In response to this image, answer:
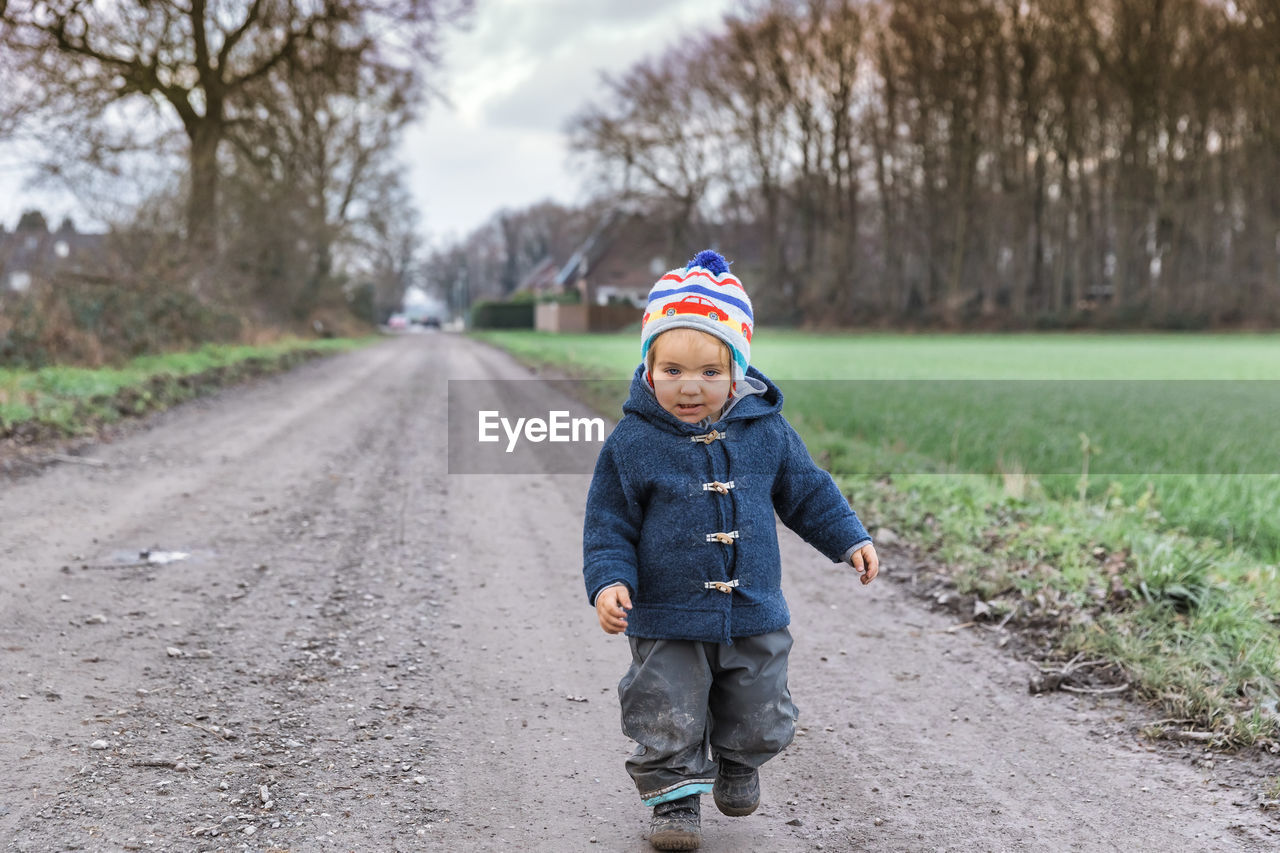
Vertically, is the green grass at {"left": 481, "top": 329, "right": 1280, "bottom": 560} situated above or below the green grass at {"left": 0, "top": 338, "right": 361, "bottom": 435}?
below

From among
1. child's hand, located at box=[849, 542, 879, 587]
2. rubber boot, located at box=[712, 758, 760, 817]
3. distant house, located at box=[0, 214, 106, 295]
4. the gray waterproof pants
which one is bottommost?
rubber boot, located at box=[712, 758, 760, 817]

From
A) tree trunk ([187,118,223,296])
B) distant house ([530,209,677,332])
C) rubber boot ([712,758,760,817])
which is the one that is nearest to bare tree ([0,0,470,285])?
tree trunk ([187,118,223,296])

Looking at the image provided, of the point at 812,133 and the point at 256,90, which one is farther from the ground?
the point at 812,133

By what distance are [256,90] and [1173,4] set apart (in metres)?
34.6

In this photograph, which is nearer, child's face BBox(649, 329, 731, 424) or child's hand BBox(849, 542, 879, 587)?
child's face BBox(649, 329, 731, 424)

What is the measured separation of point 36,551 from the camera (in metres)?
5.95

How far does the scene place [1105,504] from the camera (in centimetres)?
706

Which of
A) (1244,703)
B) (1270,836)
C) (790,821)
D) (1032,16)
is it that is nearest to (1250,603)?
(1244,703)

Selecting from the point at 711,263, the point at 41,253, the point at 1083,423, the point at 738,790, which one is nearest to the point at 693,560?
the point at 738,790

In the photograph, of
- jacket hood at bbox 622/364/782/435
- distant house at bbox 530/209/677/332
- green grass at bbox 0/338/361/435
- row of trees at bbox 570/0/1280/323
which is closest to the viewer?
jacket hood at bbox 622/364/782/435

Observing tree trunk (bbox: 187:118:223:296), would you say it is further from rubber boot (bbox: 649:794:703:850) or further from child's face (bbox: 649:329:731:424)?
rubber boot (bbox: 649:794:703:850)

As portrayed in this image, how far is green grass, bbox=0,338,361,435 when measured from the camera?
1063 centimetres

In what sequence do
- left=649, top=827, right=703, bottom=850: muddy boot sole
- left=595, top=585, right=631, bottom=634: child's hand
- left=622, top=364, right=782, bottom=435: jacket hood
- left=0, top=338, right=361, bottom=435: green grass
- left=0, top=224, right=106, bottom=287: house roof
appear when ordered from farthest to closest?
left=0, top=224, right=106, bottom=287: house roof < left=0, top=338, right=361, bottom=435: green grass < left=622, top=364, right=782, bottom=435: jacket hood < left=649, top=827, right=703, bottom=850: muddy boot sole < left=595, top=585, right=631, bottom=634: child's hand

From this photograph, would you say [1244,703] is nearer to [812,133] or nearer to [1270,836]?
[1270,836]
